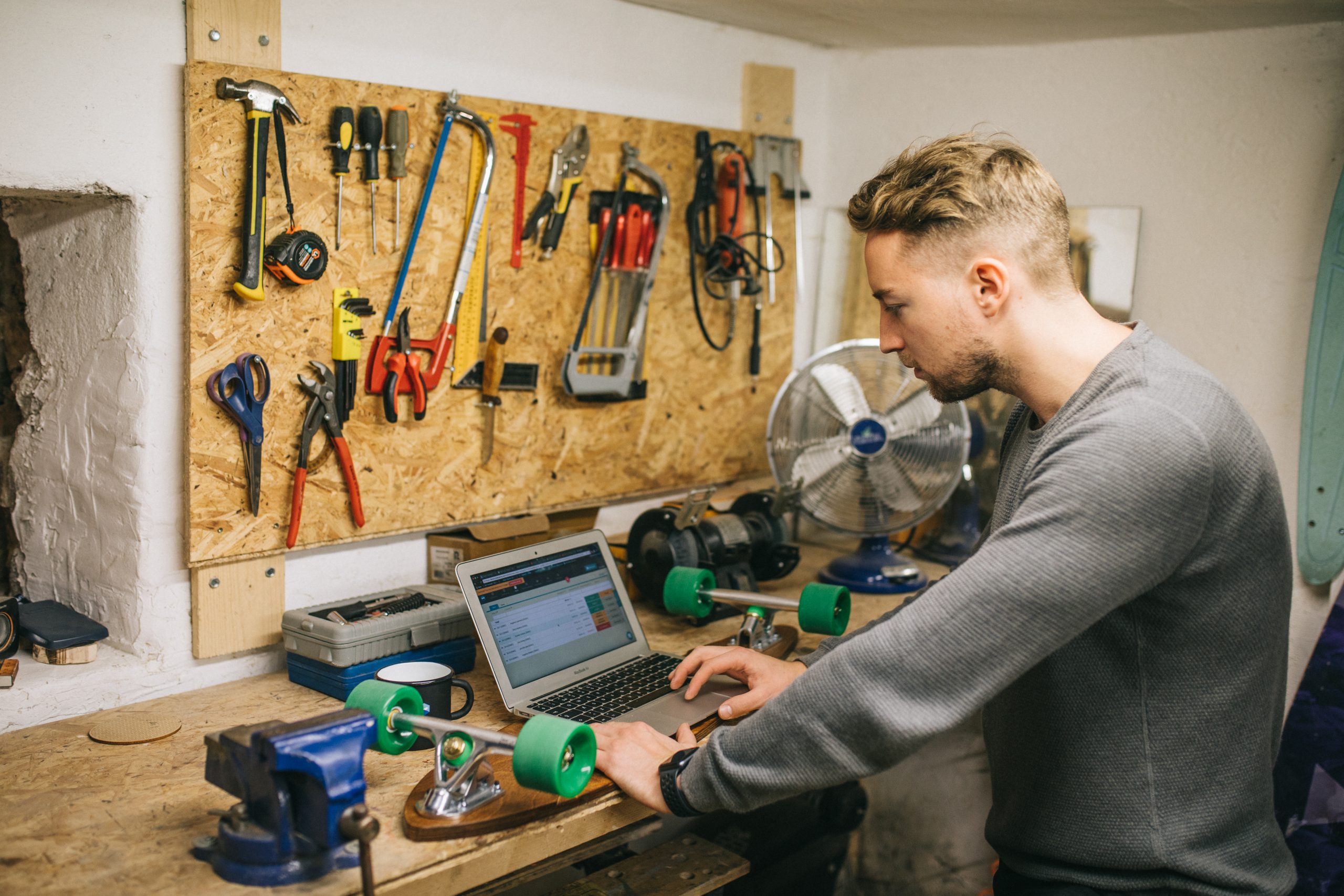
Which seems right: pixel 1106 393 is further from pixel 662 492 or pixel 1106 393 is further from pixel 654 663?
pixel 662 492

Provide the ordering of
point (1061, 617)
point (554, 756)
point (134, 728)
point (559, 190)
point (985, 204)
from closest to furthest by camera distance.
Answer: point (1061, 617)
point (554, 756)
point (985, 204)
point (134, 728)
point (559, 190)

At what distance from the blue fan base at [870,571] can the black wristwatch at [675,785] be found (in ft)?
3.80

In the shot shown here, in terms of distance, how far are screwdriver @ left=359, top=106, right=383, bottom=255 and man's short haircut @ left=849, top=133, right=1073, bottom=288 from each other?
3.27 feet

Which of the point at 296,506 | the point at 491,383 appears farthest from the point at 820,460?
the point at 296,506

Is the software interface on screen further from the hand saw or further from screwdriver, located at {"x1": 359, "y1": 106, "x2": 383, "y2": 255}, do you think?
screwdriver, located at {"x1": 359, "y1": 106, "x2": 383, "y2": 255}

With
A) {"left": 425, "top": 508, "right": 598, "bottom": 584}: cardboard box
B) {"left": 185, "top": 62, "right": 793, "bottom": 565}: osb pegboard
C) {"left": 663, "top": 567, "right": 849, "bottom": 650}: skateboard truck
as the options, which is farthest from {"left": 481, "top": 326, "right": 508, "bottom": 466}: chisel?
{"left": 663, "top": 567, "right": 849, "bottom": 650}: skateboard truck

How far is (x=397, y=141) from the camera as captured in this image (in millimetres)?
1943

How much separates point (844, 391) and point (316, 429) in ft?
3.92

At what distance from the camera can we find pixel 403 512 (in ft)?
6.89

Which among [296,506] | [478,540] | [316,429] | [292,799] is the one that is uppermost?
[316,429]

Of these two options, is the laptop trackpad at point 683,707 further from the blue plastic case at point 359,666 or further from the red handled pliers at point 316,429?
the red handled pliers at point 316,429

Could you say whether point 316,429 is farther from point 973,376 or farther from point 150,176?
point 973,376

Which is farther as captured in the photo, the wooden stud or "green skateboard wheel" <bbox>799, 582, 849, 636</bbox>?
the wooden stud

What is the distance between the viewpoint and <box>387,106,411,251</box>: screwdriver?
6.36ft
